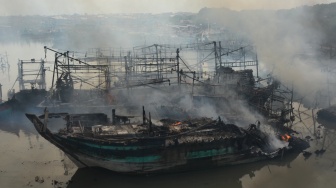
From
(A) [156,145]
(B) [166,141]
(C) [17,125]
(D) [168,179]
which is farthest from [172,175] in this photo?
(C) [17,125]

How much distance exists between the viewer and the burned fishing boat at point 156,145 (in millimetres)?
17969

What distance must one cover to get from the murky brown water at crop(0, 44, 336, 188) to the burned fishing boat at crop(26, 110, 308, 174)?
1.71ft

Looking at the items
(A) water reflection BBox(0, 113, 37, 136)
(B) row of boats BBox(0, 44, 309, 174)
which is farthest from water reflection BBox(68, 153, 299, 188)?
(A) water reflection BBox(0, 113, 37, 136)

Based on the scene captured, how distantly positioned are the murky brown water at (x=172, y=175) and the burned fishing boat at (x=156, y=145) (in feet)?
1.71

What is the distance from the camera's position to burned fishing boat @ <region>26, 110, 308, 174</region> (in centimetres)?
1797

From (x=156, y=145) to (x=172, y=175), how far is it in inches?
83.5

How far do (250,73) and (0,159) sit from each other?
68.3ft

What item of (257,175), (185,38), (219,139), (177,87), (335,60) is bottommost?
(257,175)

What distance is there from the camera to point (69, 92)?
102ft

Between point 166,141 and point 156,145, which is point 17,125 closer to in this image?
point 156,145

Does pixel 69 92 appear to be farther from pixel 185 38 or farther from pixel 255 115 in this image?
pixel 185 38

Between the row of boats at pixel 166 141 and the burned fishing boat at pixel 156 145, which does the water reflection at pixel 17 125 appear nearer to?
the row of boats at pixel 166 141

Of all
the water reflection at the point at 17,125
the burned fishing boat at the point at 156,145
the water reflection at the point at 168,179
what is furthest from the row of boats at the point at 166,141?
the water reflection at the point at 17,125

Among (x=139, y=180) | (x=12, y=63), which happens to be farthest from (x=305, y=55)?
(x=12, y=63)
